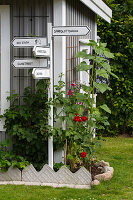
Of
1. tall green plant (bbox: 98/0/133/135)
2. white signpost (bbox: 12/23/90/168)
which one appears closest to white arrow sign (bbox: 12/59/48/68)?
white signpost (bbox: 12/23/90/168)

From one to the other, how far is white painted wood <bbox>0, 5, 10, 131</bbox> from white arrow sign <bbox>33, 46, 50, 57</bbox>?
0.87 metres

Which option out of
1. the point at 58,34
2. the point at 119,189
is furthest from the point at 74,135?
the point at 58,34

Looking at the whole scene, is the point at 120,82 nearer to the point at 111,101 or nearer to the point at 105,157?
the point at 111,101

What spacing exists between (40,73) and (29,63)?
0.81 ft

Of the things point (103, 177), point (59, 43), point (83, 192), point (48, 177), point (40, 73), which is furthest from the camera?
point (59, 43)

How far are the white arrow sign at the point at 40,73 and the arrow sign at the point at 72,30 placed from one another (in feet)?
1.82

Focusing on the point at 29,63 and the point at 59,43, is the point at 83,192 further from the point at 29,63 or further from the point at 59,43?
the point at 59,43

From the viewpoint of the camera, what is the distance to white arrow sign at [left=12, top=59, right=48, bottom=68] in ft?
19.3

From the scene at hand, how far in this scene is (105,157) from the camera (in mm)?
8203

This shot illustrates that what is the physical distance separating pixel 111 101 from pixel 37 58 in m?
5.20

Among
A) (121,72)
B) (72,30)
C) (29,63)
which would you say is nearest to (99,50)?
(72,30)

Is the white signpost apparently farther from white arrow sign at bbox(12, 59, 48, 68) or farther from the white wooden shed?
the white wooden shed

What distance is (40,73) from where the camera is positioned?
19.0 ft

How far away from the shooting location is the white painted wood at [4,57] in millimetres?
6461
